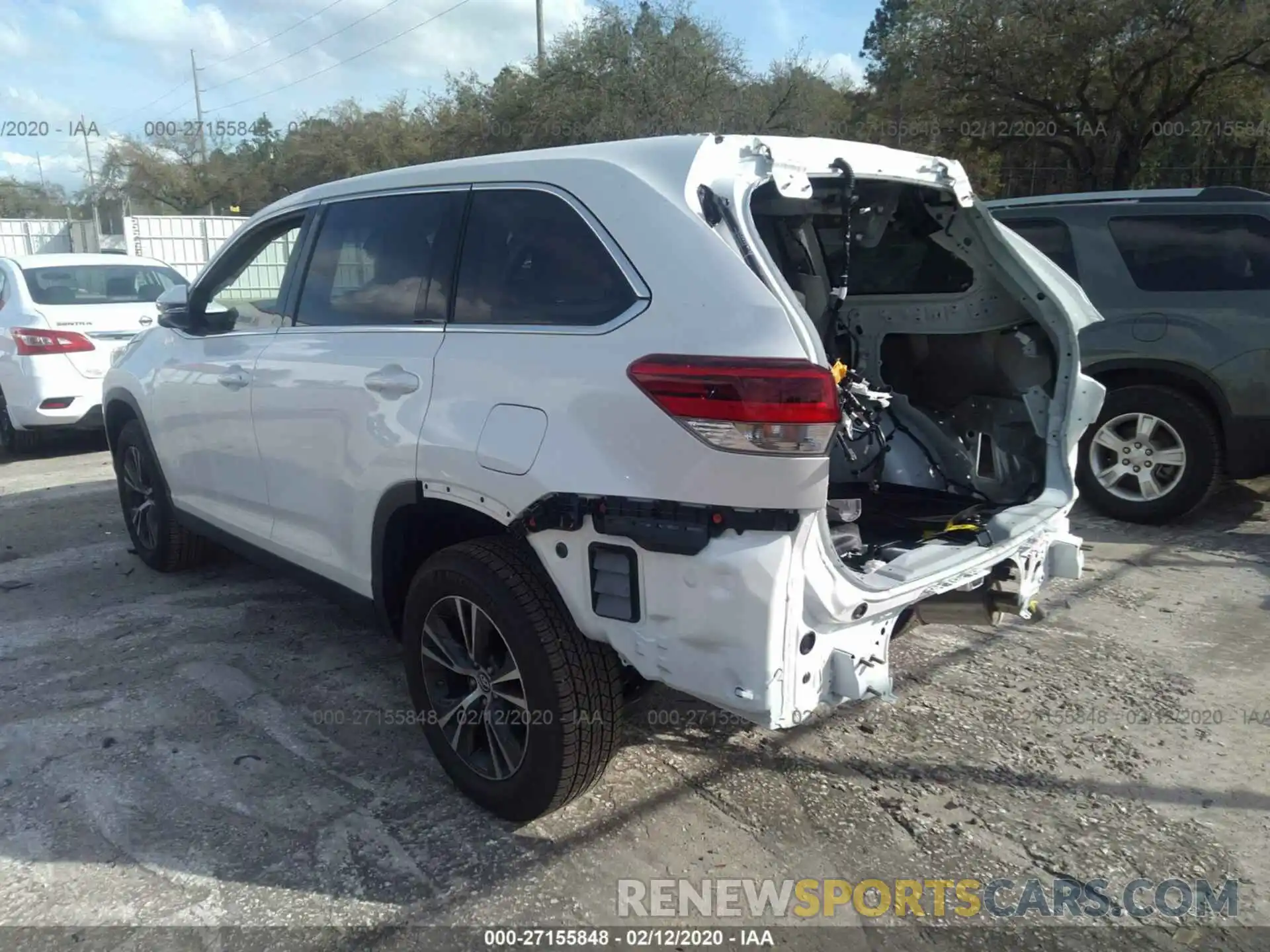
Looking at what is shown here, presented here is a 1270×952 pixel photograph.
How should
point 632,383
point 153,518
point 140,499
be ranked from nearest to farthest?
point 632,383, point 153,518, point 140,499

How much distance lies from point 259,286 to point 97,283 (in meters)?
5.52

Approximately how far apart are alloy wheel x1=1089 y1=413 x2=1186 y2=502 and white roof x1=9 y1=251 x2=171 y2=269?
8442 millimetres

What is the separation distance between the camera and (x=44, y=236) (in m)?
30.7

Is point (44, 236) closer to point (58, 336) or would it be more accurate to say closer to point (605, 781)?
point (58, 336)

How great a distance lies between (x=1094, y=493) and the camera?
625 cm

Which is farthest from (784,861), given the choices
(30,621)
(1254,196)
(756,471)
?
(1254,196)

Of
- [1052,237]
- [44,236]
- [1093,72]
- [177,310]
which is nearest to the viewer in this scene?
[177,310]

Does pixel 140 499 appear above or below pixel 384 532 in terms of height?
below

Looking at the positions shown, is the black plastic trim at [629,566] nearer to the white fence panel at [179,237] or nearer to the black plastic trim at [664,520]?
the black plastic trim at [664,520]

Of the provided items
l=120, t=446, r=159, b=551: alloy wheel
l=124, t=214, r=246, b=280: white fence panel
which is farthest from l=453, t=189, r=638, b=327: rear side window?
l=124, t=214, r=246, b=280: white fence panel

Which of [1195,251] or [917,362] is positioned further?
[1195,251]

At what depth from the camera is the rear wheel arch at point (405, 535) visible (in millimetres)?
3170

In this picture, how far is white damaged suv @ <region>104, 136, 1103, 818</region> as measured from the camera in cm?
248

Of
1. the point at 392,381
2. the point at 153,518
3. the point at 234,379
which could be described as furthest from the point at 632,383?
the point at 153,518
